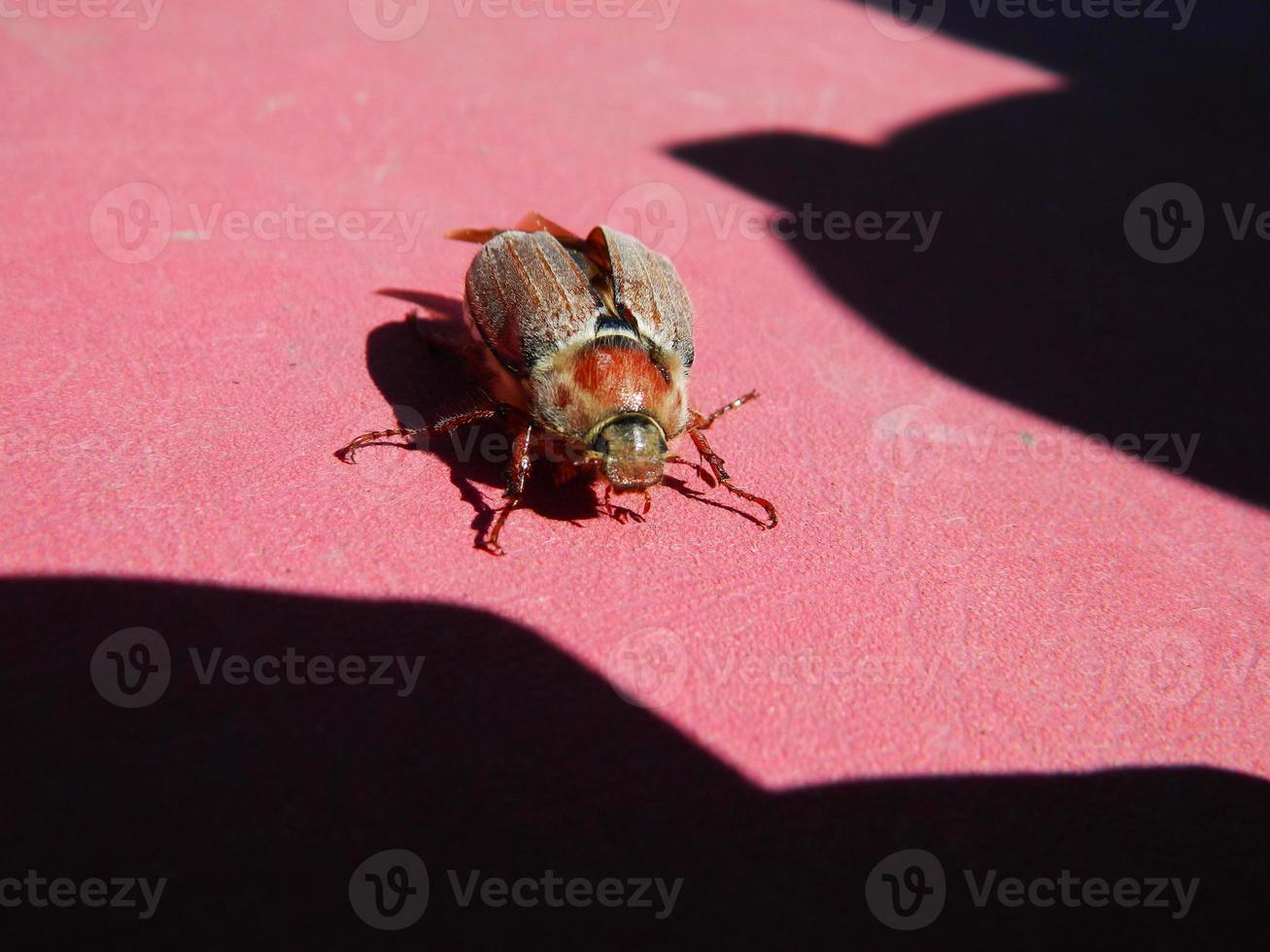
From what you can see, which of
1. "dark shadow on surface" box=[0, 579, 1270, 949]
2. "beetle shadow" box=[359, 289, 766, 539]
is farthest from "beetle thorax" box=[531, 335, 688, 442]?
"dark shadow on surface" box=[0, 579, 1270, 949]

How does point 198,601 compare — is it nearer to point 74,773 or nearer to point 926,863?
point 74,773

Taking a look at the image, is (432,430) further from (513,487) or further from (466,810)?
(466,810)

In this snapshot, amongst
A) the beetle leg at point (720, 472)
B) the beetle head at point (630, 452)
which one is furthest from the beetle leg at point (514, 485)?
the beetle leg at point (720, 472)

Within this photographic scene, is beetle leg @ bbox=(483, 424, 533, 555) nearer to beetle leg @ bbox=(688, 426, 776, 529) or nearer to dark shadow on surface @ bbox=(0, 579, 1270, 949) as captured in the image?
dark shadow on surface @ bbox=(0, 579, 1270, 949)

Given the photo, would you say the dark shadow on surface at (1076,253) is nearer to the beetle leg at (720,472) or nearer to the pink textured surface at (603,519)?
the pink textured surface at (603,519)

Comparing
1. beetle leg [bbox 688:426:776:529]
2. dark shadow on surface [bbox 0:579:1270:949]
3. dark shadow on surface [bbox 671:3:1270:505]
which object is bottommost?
dark shadow on surface [bbox 0:579:1270:949]

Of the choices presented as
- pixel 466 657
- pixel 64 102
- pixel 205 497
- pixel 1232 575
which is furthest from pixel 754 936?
pixel 64 102
